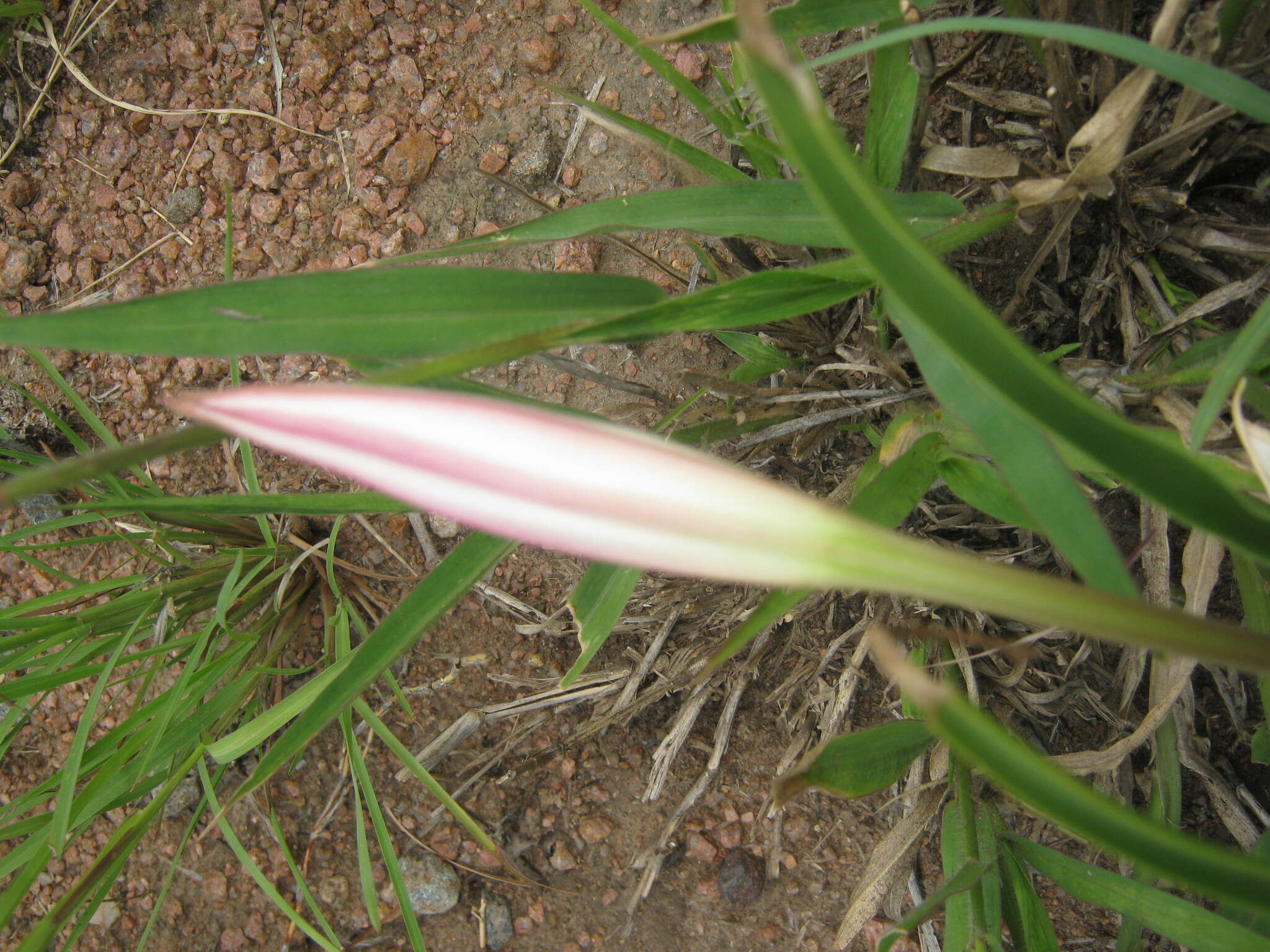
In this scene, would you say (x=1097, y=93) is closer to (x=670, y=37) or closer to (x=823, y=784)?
(x=670, y=37)

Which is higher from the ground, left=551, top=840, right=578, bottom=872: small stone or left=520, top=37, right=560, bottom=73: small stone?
left=520, top=37, right=560, bottom=73: small stone

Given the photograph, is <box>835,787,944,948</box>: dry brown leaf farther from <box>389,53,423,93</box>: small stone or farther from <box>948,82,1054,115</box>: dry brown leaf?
<box>389,53,423,93</box>: small stone

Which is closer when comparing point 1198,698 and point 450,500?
point 450,500

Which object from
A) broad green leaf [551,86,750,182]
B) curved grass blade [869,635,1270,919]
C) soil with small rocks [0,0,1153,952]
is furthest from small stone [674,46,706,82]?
curved grass blade [869,635,1270,919]

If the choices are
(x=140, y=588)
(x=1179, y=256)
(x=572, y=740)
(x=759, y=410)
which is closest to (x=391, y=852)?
(x=572, y=740)

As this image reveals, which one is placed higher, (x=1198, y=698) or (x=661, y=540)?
(x=661, y=540)

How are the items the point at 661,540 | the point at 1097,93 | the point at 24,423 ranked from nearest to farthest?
the point at 661,540, the point at 1097,93, the point at 24,423

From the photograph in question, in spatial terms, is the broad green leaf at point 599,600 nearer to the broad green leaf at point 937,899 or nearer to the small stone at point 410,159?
the broad green leaf at point 937,899
